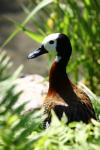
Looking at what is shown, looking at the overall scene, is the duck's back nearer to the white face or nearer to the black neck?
the black neck

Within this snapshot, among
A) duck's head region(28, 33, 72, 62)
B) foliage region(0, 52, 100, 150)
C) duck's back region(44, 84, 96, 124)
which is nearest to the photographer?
foliage region(0, 52, 100, 150)

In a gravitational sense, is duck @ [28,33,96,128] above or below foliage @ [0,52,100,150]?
above

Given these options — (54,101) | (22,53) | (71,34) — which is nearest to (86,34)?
(71,34)

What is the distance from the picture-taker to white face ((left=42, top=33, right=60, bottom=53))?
464cm

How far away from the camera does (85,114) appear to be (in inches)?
158

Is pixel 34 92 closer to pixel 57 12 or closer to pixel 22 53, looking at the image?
pixel 57 12

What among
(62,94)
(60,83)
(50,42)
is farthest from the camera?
(50,42)

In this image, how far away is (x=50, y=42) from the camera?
4.68 m

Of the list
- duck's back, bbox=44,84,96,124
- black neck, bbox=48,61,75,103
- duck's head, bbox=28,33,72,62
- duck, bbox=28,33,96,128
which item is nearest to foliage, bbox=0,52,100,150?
duck, bbox=28,33,96,128

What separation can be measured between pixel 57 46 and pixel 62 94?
1.69ft

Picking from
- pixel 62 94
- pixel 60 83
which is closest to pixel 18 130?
pixel 62 94

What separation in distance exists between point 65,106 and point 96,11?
1644 mm

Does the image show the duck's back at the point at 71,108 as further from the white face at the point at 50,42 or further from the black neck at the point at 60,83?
the white face at the point at 50,42

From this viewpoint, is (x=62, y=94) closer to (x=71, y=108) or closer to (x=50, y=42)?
(x=71, y=108)
